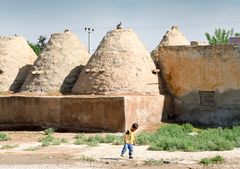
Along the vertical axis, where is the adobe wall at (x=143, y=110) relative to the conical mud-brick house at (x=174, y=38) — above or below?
below

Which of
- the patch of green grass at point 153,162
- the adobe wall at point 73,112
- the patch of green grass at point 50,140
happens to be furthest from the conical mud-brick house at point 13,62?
the patch of green grass at point 153,162

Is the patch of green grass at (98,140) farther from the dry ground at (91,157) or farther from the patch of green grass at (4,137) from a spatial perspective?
the patch of green grass at (4,137)

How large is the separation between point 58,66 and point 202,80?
7.11 meters

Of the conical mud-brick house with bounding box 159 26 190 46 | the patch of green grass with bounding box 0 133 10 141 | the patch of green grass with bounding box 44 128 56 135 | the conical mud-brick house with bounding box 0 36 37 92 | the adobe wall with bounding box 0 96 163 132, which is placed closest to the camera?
the patch of green grass with bounding box 0 133 10 141

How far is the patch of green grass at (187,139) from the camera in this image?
1727 cm

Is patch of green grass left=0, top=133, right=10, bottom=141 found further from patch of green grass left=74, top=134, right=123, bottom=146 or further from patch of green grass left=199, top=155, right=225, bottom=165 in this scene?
patch of green grass left=199, top=155, right=225, bottom=165

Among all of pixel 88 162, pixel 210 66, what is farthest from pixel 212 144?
pixel 210 66

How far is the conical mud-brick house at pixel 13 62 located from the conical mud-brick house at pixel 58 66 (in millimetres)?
1371

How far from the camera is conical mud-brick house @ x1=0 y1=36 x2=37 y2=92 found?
90.0ft

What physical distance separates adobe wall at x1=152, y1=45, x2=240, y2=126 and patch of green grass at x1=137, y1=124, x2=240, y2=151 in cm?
159

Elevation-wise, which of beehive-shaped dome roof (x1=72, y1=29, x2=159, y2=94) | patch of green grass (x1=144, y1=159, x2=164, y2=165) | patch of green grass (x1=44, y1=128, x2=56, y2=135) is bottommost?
patch of green grass (x1=144, y1=159, x2=164, y2=165)

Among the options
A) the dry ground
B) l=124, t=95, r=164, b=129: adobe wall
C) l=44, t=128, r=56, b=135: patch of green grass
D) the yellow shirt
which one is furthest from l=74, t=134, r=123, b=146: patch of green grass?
the yellow shirt

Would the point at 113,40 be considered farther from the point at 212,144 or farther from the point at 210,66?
the point at 212,144

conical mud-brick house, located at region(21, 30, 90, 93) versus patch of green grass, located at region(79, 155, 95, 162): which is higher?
conical mud-brick house, located at region(21, 30, 90, 93)
